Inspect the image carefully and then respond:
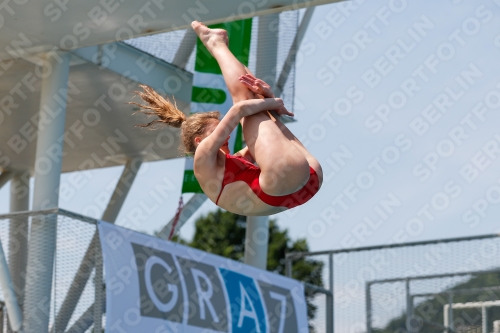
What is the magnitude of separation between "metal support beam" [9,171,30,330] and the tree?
950 inches

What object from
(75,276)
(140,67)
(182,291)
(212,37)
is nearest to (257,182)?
(212,37)

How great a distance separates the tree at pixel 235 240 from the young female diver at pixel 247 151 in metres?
31.4

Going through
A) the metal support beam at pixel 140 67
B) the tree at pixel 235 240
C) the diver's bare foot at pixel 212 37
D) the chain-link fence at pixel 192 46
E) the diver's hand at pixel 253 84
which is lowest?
the diver's hand at pixel 253 84

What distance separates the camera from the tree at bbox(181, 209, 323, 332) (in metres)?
40.2

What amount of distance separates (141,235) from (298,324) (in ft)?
9.30

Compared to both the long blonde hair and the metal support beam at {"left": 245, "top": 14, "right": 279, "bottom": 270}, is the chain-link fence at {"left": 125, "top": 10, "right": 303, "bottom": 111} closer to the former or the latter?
the metal support beam at {"left": 245, "top": 14, "right": 279, "bottom": 270}

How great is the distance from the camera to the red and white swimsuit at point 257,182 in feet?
17.3

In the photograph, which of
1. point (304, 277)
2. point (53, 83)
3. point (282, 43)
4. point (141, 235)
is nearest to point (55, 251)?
point (141, 235)

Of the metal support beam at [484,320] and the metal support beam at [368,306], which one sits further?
the metal support beam at [368,306]

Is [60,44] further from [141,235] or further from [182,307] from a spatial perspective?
[182,307]

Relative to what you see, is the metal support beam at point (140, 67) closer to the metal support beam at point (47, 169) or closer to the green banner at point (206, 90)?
the metal support beam at point (47, 169)

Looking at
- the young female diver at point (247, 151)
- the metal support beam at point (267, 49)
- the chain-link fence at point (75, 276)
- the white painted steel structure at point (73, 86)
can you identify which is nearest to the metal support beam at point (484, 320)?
the metal support beam at point (267, 49)

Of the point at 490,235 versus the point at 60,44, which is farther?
the point at 490,235

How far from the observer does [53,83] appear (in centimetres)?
942
